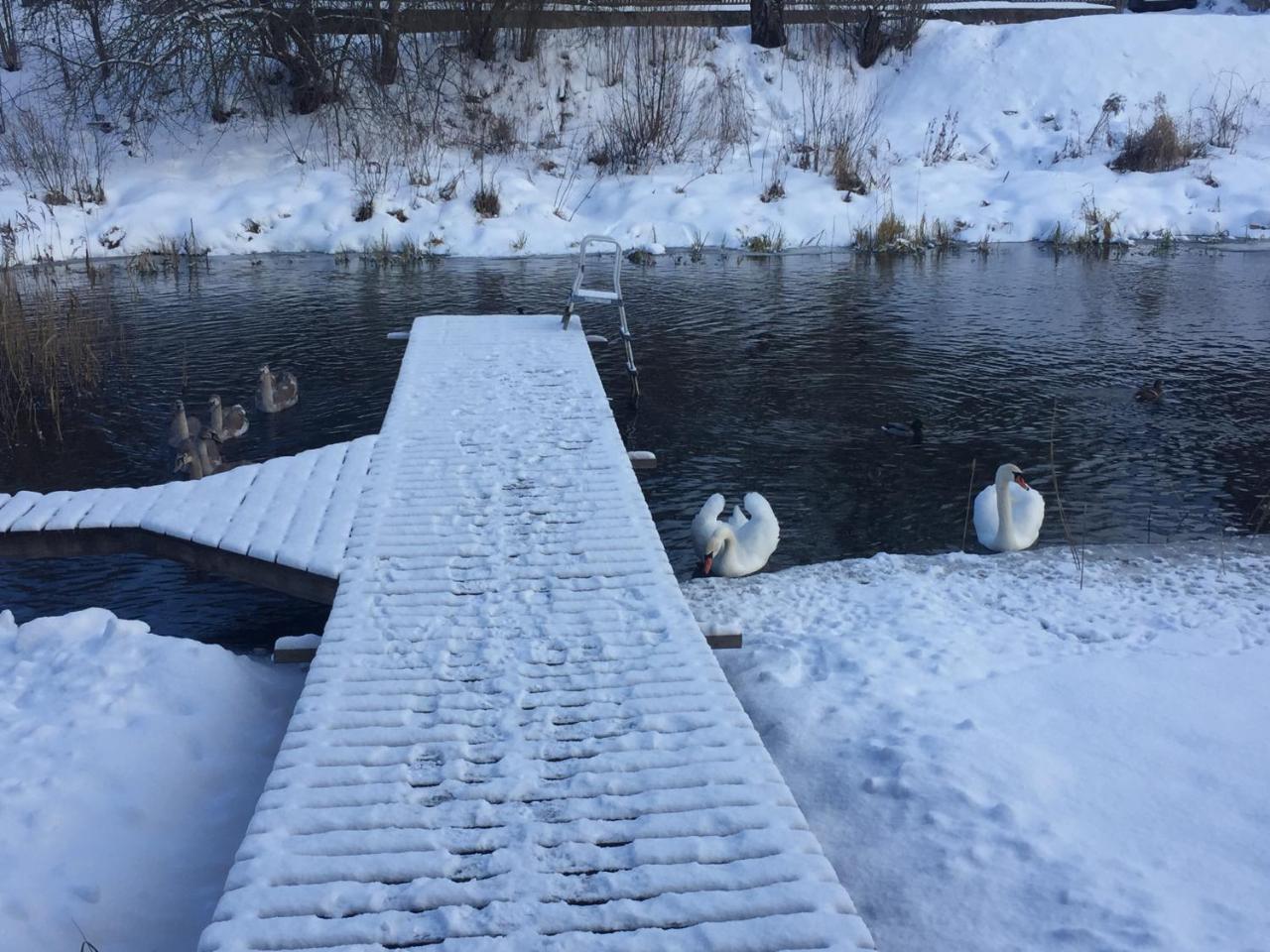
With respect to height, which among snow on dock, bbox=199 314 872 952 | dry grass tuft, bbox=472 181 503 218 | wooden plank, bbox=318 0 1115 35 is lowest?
snow on dock, bbox=199 314 872 952

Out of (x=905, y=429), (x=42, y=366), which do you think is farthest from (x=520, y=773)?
(x=42, y=366)

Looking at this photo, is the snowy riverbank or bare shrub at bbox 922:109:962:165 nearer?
the snowy riverbank

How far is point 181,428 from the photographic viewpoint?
796cm

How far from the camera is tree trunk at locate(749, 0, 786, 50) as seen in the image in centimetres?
2425

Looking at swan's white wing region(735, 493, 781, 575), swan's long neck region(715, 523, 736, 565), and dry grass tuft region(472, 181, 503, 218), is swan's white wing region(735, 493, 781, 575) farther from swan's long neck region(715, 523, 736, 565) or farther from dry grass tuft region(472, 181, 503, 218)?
dry grass tuft region(472, 181, 503, 218)

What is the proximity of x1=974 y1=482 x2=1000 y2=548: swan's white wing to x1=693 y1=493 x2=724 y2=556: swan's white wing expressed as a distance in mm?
1582

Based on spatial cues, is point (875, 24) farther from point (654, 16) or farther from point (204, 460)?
point (204, 460)

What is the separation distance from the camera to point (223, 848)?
340 cm

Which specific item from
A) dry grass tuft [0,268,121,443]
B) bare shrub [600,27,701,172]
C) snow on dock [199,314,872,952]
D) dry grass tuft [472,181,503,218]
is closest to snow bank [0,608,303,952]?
snow on dock [199,314,872,952]

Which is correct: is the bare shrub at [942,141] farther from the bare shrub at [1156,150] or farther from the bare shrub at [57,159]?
the bare shrub at [57,159]

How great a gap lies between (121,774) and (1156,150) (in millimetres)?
20620

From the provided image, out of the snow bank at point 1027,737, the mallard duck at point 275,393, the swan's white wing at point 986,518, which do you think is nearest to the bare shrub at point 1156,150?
the swan's white wing at point 986,518

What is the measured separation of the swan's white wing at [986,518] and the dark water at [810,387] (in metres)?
0.28

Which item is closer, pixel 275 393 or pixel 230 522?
pixel 230 522
